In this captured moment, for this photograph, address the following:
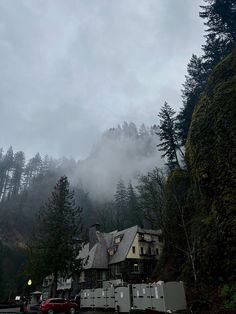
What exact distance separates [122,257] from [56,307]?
22582 millimetres

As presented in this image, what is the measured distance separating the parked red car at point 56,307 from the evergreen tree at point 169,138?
24.6m

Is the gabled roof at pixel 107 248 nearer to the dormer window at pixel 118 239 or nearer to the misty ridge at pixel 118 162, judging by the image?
the dormer window at pixel 118 239

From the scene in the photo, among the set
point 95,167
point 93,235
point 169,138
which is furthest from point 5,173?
point 169,138

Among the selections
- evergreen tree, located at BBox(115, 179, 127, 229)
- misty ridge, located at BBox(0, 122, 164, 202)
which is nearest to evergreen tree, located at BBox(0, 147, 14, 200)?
misty ridge, located at BBox(0, 122, 164, 202)

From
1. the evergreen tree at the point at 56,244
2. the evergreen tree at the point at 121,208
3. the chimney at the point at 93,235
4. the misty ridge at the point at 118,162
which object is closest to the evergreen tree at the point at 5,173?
the misty ridge at the point at 118,162

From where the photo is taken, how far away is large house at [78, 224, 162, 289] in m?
53.2

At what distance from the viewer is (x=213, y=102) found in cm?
3180

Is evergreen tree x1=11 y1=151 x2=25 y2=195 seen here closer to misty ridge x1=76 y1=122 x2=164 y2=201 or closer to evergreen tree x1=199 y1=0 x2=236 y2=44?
misty ridge x1=76 y1=122 x2=164 y2=201

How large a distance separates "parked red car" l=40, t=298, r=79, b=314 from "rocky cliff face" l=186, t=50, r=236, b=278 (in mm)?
16131

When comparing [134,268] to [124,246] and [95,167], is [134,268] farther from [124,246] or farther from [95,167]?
[95,167]

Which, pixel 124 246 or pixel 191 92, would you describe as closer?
pixel 191 92

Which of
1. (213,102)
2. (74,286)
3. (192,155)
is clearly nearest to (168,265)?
(192,155)

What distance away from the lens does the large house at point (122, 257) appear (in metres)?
53.2

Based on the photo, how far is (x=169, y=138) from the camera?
48.6 m
